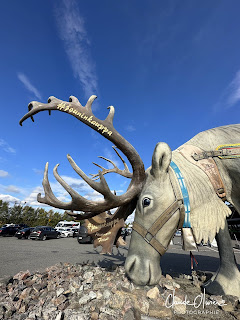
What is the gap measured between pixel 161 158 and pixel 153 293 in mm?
1828

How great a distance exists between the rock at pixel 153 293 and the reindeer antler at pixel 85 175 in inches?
50.9

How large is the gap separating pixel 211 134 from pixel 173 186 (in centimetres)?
135

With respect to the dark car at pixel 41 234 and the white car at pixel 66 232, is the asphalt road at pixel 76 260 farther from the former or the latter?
the white car at pixel 66 232

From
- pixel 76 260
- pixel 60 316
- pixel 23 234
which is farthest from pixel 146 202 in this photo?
pixel 23 234

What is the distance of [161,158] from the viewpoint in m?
2.20

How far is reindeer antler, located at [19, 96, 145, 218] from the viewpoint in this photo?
219 cm

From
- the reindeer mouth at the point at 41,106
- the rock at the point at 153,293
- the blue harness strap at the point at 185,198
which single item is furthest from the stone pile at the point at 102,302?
the reindeer mouth at the point at 41,106

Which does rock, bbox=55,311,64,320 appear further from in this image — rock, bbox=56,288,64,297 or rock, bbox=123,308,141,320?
rock, bbox=123,308,141,320

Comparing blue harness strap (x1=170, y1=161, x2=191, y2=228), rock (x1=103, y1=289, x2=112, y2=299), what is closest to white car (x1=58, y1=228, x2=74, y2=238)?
rock (x1=103, y1=289, x2=112, y2=299)

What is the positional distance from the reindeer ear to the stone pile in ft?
4.93

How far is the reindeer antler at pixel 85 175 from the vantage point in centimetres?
219

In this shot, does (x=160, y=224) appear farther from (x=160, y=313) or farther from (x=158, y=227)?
(x=160, y=313)

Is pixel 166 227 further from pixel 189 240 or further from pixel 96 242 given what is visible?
pixel 96 242

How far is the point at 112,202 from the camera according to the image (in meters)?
2.24
